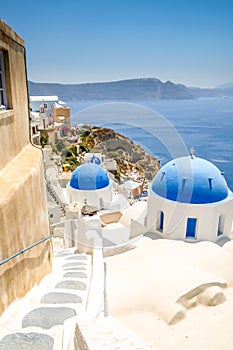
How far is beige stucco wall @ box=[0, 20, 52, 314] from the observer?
12.0 ft

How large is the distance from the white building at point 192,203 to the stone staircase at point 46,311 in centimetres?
468

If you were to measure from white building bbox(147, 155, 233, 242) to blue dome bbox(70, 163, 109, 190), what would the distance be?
4.83 meters

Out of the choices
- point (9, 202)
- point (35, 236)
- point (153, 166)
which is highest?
point (9, 202)

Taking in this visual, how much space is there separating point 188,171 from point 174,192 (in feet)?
3.18

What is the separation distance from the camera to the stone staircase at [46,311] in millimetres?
3244

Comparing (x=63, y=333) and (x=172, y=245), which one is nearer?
(x=63, y=333)

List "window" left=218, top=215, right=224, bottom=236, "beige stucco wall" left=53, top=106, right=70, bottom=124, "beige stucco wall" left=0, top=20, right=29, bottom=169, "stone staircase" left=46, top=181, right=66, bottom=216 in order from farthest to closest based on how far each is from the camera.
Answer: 1. "beige stucco wall" left=53, top=106, right=70, bottom=124
2. "stone staircase" left=46, top=181, right=66, bottom=216
3. "window" left=218, top=215, right=224, bottom=236
4. "beige stucco wall" left=0, top=20, right=29, bottom=169

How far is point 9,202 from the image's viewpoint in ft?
11.7

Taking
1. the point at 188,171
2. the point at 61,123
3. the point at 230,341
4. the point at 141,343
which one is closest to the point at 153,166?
the point at 61,123

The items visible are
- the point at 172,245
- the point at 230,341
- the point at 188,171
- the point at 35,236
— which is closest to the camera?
the point at 35,236

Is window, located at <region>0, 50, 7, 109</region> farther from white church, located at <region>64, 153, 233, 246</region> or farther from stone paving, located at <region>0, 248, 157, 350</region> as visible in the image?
white church, located at <region>64, 153, 233, 246</region>

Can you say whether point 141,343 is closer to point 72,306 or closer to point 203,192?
point 72,306

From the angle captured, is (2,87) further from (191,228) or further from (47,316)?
(191,228)

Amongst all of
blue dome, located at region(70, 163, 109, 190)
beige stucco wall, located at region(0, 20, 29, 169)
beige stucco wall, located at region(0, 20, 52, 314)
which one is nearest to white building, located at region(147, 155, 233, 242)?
blue dome, located at region(70, 163, 109, 190)
